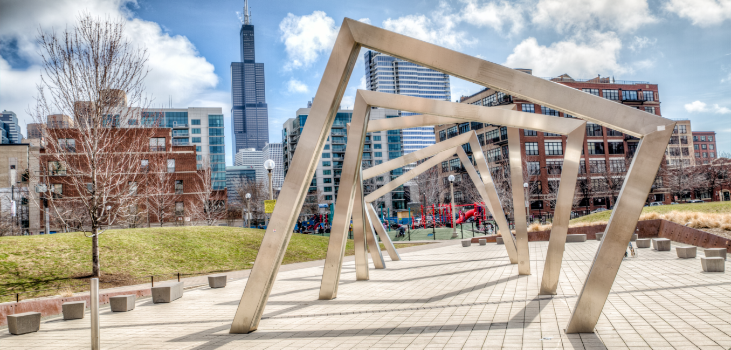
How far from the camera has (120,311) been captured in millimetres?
11406

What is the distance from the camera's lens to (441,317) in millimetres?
8430

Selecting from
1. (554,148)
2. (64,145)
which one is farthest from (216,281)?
(554,148)

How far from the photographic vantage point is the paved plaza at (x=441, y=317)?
6.66 m

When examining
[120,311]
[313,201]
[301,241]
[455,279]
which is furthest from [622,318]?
→ [313,201]

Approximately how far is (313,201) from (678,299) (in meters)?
81.9

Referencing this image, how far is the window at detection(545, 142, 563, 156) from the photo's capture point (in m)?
67.0

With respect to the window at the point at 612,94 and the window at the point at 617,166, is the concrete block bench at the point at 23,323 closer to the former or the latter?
the window at the point at 617,166

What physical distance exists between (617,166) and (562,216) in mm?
67135

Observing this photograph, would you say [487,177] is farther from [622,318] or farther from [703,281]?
[622,318]

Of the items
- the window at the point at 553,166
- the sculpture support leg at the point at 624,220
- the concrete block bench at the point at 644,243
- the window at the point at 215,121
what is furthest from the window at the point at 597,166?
the window at the point at 215,121

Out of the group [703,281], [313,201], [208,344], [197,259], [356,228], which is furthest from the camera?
[313,201]

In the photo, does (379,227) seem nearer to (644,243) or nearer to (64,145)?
(644,243)

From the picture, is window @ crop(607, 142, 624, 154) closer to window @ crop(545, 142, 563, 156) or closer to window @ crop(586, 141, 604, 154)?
window @ crop(586, 141, 604, 154)

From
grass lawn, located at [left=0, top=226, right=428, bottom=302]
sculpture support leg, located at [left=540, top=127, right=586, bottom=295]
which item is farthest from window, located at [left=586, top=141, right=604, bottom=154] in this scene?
sculpture support leg, located at [left=540, top=127, right=586, bottom=295]
